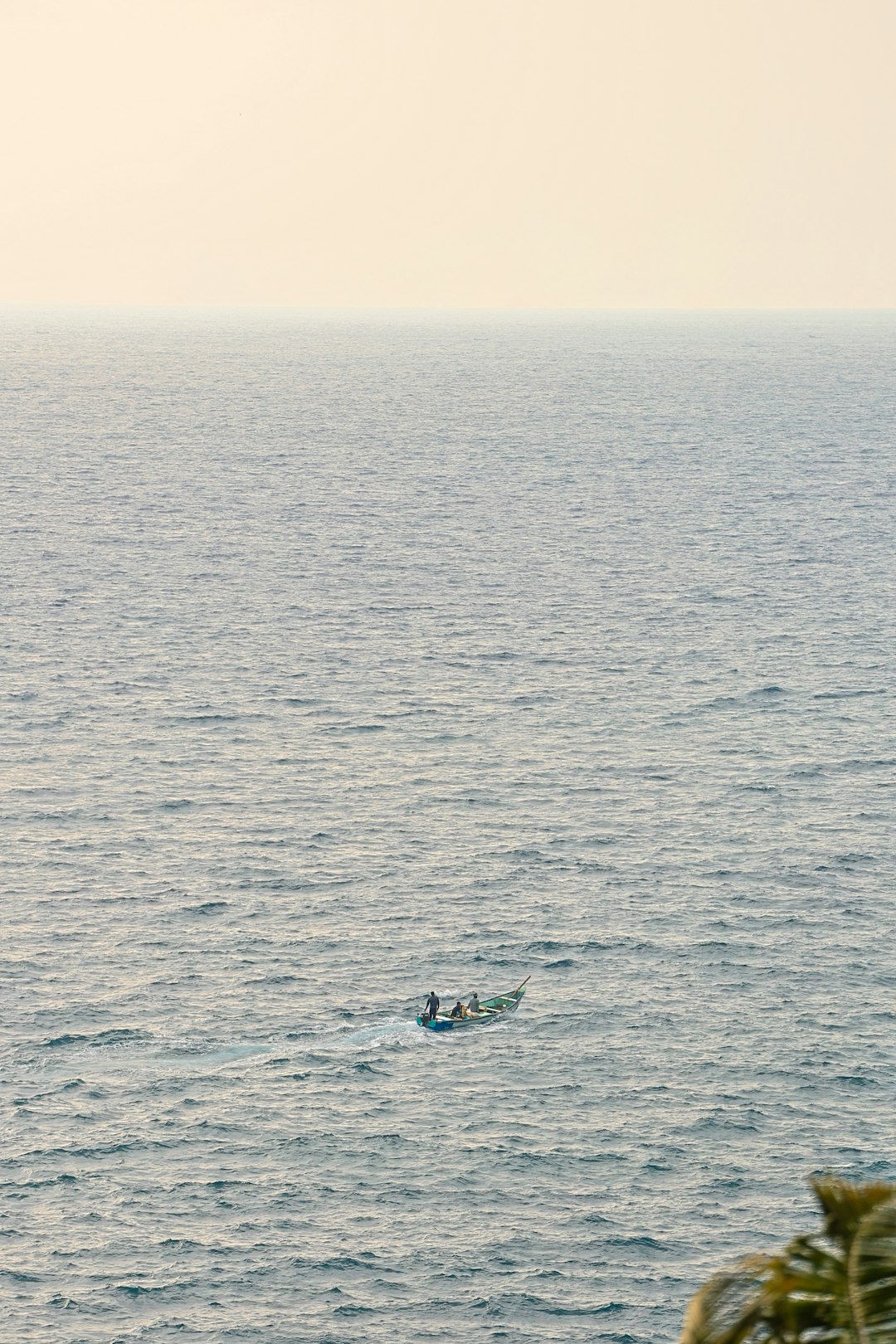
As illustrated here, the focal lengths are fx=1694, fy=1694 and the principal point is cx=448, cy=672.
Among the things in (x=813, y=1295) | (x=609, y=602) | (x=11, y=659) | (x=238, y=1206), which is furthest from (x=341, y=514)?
(x=813, y=1295)

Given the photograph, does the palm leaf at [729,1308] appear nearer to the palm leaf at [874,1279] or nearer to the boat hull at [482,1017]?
the palm leaf at [874,1279]

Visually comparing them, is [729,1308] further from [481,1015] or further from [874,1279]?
[481,1015]

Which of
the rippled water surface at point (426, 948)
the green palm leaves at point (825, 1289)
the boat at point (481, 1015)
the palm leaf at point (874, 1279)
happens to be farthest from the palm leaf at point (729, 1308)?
the boat at point (481, 1015)

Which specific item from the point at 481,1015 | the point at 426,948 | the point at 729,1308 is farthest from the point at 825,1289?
the point at 426,948

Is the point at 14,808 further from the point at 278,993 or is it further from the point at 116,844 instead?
the point at 278,993

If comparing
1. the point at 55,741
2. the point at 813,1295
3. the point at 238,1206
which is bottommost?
the point at 238,1206
